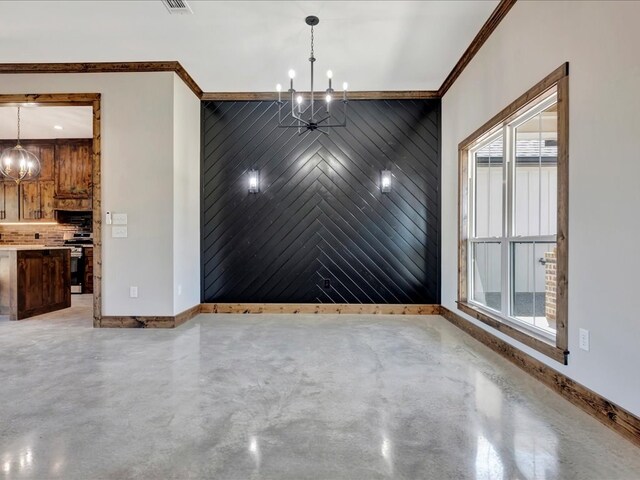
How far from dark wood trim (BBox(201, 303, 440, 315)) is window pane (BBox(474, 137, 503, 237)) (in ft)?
4.61

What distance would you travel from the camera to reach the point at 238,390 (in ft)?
7.88

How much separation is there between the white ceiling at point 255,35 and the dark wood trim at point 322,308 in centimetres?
306

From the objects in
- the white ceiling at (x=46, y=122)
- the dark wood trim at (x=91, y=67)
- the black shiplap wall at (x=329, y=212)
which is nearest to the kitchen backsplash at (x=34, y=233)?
the white ceiling at (x=46, y=122)

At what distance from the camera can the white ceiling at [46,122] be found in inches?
217

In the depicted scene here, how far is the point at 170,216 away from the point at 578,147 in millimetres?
3962

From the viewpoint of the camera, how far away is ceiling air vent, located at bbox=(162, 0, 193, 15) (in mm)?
3066

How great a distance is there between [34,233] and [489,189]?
8.71 metres

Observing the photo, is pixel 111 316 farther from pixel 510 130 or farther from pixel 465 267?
pixel 510 130

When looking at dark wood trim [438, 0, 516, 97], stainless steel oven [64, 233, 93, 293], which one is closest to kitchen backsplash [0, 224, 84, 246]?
stainless steel oven [64, 233, 93, 293]

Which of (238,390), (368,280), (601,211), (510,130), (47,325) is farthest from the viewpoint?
(368,280)

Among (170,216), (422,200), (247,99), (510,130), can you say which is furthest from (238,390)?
(247,99)

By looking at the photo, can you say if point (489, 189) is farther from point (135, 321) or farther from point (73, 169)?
point (73, 169)

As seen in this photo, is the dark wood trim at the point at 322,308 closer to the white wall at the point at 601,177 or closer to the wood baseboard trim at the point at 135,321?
the wood baseboard trim at the point at 135,321

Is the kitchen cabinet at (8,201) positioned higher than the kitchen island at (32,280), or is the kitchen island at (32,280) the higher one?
the kitchen cabinet at (8,201)
